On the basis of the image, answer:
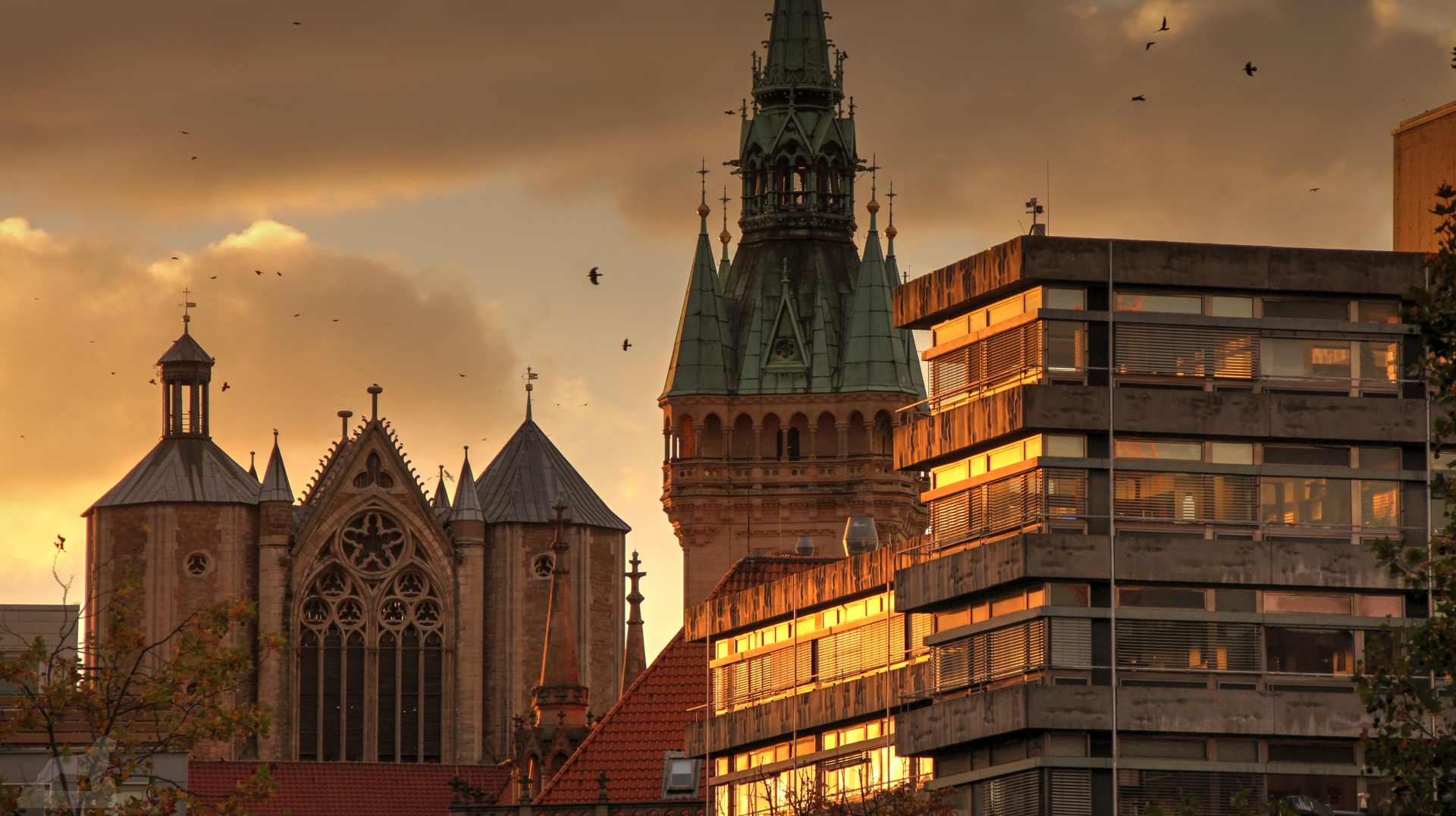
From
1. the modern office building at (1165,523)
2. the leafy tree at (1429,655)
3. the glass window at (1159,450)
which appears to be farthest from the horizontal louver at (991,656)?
the leafy tree at (1429,655)

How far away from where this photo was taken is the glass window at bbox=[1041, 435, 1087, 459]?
85750mm

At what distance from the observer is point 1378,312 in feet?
286

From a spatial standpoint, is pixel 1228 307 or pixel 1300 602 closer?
pixel 1300 602

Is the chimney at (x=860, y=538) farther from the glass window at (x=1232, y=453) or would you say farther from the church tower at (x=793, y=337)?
the church tower at (x=793, y=337)

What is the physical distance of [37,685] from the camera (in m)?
→ 66.1

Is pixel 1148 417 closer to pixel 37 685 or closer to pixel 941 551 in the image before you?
pixel 941 551

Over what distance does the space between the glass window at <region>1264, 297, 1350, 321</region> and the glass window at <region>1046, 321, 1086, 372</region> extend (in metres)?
3.41

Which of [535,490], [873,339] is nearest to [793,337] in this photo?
[873,339]

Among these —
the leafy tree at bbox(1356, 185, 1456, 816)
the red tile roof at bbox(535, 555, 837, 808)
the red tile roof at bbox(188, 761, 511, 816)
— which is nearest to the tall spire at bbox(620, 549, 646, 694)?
the red tile roof at bbox(188, 761, 511, 816)

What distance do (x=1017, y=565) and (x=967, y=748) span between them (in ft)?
13.8

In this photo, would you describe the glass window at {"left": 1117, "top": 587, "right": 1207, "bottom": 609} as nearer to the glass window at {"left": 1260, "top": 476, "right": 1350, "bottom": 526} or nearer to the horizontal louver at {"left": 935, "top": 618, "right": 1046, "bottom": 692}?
the horizontal louver at {"left": 935, "top": 618, "right": 1046, "bottom": 692}

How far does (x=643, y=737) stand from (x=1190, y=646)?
35262mm

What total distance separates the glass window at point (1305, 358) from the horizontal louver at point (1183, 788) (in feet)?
24.4

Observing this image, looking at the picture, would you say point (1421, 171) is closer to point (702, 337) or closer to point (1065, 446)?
point (1065, 446)
